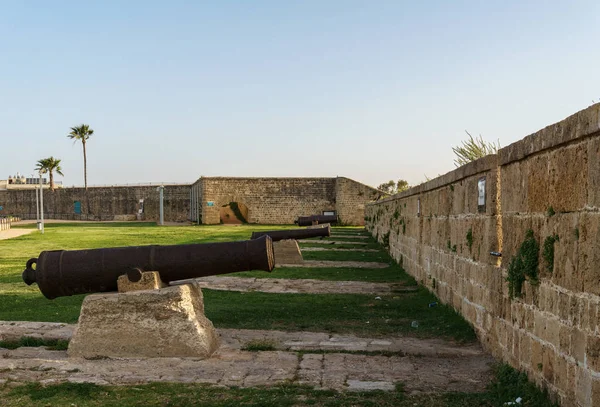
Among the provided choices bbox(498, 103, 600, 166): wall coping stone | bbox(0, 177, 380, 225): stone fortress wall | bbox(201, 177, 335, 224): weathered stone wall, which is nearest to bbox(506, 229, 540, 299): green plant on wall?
bbox(498, 103, 600, 166): wall coping stone

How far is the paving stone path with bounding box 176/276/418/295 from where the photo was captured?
9.30 m

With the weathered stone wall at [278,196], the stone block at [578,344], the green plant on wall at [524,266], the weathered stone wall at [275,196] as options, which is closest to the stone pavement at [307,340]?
the green plant on wall at [524,266]

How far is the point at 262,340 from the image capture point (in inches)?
220

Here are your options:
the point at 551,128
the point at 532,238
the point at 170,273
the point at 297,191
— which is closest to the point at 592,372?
the point at 532,238

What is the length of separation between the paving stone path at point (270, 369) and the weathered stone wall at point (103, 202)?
1598 inches

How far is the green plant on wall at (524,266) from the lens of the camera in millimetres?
3957

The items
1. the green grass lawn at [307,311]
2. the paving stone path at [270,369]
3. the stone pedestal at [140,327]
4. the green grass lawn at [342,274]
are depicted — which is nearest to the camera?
the paving stone path at [270,369]

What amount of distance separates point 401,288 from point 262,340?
14.7ft

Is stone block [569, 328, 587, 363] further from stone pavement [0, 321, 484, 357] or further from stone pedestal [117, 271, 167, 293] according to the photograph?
stone pedestal [117, 271, 167, 293]

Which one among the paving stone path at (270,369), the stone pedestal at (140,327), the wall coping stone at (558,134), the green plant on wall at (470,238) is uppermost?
the wall coping stone at (558,134)

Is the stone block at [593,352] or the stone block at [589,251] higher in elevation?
the stone block at [589,251]

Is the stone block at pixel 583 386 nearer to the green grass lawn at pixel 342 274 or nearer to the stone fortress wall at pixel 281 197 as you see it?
the green grass lawn at pixel 342 274

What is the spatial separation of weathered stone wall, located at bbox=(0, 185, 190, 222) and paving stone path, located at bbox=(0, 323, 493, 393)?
40.6 m

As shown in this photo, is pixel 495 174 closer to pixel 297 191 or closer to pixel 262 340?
pixel 262 340
